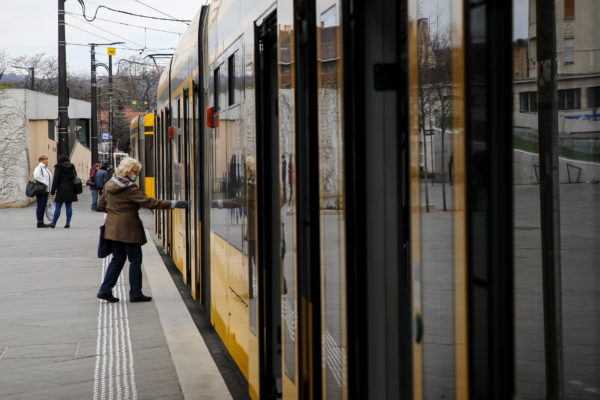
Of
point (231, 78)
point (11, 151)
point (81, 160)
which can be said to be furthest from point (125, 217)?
point (81, 160)

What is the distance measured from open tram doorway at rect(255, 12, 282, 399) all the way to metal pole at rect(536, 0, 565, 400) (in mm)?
2915

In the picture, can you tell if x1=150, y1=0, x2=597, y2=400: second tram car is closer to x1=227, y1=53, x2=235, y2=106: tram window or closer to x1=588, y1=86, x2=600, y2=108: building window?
x1=588, y1=86, x2=600, y2=108: building window

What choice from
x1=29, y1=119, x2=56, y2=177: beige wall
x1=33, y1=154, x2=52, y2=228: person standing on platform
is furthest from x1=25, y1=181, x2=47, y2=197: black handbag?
x1=29, y1=119, x2=56, y2=177: beige wall

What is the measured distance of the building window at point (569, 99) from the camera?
160 cm

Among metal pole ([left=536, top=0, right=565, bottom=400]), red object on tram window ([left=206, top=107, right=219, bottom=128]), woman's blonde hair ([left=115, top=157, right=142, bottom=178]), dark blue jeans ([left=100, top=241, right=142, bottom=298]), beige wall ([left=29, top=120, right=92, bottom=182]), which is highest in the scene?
beige wall ([left=29, top=120, right=92, bottom=182])

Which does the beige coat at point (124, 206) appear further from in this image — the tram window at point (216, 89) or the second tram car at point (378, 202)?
the second tram car at point (378, 202)

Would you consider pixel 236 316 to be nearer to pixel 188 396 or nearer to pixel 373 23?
pixel 188 396

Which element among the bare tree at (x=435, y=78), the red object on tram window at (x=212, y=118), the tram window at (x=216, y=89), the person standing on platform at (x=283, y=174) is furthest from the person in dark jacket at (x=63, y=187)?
the bare tree at (x=435, y=78)

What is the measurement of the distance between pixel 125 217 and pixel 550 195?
9108 millimetres

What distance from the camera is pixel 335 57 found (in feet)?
9.69

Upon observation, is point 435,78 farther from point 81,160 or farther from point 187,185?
point 81,160

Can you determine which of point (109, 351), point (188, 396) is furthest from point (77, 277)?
point (188, 396)

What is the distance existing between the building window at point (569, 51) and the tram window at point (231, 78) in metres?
4.27

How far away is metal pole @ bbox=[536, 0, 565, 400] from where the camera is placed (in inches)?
65.4
